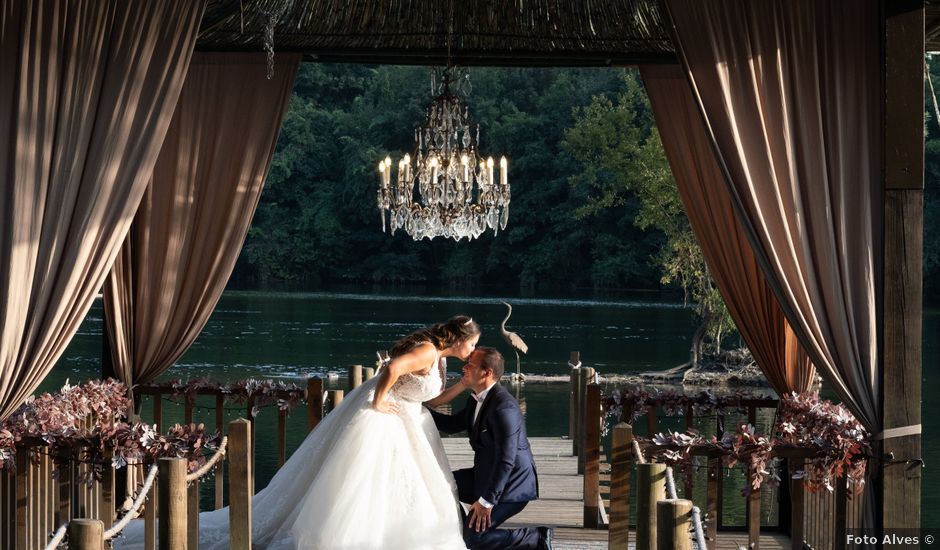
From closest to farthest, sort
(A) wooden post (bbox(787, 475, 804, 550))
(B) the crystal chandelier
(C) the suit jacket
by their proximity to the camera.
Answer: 1. (C) the suit jacket
2. (A) wooden post (bbox(787, 475, 804, 550))
3. (B) the crystal chandelier

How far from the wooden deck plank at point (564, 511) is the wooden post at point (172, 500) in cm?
242

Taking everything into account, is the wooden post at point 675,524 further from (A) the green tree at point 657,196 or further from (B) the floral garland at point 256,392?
(A) the green tree at point 657,196

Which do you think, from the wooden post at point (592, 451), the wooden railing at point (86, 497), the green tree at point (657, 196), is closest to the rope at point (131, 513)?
the wooden railing at point (86, 497)

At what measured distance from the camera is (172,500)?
4.03 m

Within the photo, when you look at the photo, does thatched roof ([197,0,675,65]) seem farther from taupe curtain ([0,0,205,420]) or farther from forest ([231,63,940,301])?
forest ([231,63,940,301])

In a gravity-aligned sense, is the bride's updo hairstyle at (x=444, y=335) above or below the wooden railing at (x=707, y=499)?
above

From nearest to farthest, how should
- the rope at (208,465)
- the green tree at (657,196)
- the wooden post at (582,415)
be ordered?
the rope at (208,465) → the wooden post at (582,415) → the green tree at (657,196)

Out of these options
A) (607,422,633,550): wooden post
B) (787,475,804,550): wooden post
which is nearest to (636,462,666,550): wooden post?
(607,422,633,550): wooden post

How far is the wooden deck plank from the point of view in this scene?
628 centimetres

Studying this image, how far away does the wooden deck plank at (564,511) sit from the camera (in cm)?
628

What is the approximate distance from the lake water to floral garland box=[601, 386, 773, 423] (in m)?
5.89

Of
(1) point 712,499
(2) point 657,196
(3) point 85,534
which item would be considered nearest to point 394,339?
(2) point 657,196

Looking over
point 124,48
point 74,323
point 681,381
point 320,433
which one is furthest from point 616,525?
point 681,381

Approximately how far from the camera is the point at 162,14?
5.33 m
